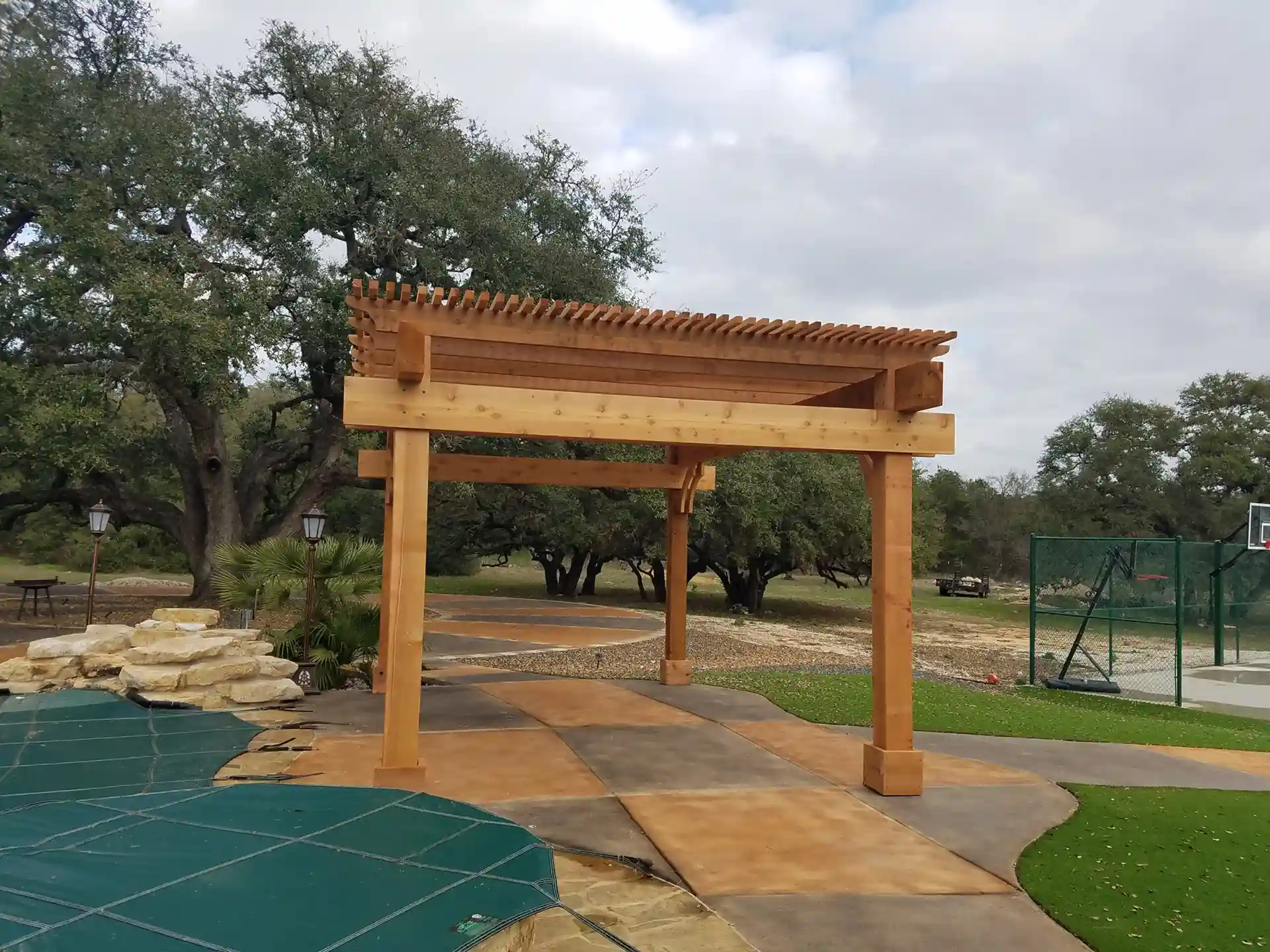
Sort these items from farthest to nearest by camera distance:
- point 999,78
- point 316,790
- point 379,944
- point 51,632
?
point 51,632
point 999,78
point 316,790
point 379,944

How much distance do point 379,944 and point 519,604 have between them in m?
21.4

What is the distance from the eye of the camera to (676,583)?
10.0 m

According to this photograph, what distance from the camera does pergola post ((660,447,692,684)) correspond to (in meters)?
10.0

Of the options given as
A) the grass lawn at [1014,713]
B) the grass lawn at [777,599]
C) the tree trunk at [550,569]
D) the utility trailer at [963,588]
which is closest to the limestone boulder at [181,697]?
the grass lawn at [1014,713]

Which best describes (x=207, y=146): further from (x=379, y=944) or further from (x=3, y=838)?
Result: (x=379, y=944)

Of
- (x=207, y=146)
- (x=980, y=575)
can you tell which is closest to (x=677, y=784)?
(x=207, y=146)

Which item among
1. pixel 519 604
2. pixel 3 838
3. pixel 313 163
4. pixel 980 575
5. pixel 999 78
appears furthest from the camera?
pixel 980 575

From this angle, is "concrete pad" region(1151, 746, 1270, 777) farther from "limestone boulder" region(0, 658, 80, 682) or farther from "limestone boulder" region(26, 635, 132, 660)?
"limestone boulder" region(0, 658, 80, 682)

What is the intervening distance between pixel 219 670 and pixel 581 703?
11.9 feet

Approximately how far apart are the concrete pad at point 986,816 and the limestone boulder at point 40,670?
25.5 feet

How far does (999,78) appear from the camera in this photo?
10.5 meters

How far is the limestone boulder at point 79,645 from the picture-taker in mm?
8492

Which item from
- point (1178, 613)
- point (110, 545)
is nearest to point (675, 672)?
point (1178, 613)

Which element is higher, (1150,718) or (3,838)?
(3,838)
